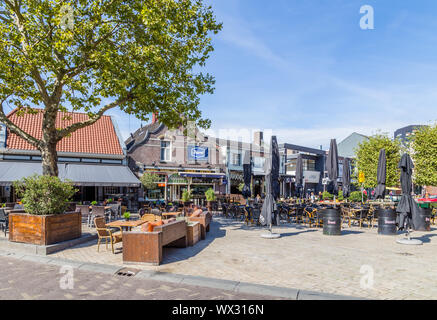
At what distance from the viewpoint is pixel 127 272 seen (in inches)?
241

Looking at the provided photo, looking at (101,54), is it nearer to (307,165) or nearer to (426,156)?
(426,156)

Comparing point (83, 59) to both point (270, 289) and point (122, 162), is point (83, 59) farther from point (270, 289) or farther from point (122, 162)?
point (122, 162)

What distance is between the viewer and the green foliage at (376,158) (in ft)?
78.0

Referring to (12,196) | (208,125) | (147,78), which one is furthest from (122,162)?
(147,78)

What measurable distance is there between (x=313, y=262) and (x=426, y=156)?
19.1 meters

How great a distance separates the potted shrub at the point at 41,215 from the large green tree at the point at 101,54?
70.4 inches

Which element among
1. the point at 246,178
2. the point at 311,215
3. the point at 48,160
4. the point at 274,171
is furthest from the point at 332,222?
the point at 48,160

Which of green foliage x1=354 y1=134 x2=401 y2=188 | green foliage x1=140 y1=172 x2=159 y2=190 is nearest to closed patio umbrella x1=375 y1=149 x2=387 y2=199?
green foliage x1=354 y1=134 x2=401 y2=188

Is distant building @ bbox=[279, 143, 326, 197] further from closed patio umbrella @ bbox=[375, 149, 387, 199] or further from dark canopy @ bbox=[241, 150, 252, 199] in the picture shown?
closed patio umbrella @ bbox=[375, 149, 387, 199]

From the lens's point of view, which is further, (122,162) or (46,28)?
(122,162)

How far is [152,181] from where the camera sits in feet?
64.1

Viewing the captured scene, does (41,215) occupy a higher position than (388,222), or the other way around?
(41,215)

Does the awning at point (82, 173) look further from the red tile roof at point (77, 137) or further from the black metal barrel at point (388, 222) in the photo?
the black metal barrel at point (388, 222)

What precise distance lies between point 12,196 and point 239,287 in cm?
1757
